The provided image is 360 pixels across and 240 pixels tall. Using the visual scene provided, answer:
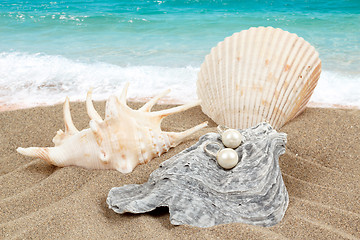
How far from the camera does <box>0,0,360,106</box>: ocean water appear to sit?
3777 mm

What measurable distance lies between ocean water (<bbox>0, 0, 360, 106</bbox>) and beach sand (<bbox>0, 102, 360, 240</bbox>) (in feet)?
2.98

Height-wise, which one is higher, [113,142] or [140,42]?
[113,142]

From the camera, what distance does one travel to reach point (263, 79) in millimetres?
2531

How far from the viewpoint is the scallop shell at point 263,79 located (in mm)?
2490

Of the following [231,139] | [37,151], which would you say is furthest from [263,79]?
[37,151]

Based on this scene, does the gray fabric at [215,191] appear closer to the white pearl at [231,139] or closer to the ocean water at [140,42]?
the white pearl at [231,139]

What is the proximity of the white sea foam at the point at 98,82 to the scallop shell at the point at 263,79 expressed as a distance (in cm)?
78

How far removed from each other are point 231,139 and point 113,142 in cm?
63

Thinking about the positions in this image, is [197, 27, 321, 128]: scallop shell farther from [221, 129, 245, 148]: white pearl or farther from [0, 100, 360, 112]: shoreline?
[221, 129, 245, 148]: white pearl

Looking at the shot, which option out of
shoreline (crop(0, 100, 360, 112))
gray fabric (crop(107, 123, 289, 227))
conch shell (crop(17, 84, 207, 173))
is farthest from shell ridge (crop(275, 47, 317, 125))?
conch shell (crop(17, 84, 207, 173))

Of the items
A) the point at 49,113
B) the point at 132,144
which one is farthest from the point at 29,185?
the point at 49,113

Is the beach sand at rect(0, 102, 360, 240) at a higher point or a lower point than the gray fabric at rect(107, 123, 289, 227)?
lower

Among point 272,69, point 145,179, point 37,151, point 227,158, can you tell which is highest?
point 272,69

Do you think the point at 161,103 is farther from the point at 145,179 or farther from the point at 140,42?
the point at 140,42
